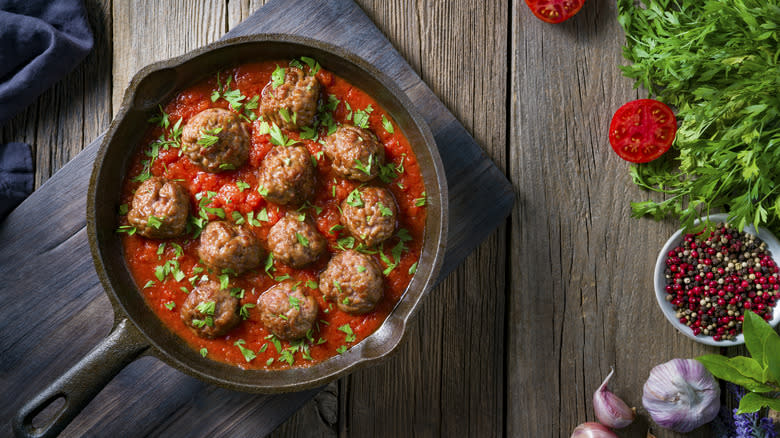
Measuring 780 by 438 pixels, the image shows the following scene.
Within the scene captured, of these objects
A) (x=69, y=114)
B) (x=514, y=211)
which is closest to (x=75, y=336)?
(x=69, y=114)

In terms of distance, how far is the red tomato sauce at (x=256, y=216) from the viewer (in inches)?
136

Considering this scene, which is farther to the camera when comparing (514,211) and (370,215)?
(514,211)

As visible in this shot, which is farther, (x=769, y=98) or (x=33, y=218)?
(x=33, y=218)

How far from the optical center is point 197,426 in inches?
146

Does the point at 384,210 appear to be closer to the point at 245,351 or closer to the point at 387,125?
the point at 387,125

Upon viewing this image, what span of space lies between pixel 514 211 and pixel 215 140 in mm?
2010

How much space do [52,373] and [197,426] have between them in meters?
0.93

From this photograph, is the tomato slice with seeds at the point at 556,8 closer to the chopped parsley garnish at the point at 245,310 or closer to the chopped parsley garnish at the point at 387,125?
the chopped parsley garnish at the point at 387,125

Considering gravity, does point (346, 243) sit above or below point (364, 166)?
below

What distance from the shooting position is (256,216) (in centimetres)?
348

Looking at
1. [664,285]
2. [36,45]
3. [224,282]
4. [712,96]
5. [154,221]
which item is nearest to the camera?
[154,221]

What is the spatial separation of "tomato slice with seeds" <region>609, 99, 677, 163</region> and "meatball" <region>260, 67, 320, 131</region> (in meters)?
2.02

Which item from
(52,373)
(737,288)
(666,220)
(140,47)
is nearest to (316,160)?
(140,47)

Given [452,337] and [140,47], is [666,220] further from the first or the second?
[140,47]
